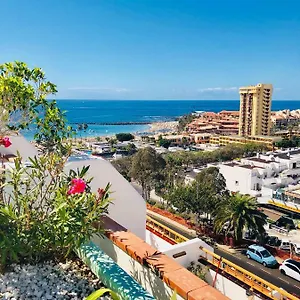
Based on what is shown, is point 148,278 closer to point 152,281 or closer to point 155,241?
point 152,281

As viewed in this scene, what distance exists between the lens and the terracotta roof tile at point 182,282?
188 cm

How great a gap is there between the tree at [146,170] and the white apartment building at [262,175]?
5518 millimetres

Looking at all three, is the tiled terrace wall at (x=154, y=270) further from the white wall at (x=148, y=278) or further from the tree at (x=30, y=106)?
the tree at (x=30, y=106)

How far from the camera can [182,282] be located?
6.37ft

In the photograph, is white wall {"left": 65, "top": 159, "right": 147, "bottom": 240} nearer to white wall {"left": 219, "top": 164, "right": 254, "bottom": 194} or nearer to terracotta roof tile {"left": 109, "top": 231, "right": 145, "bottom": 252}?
terracotta roof tile {"left": 109, "top": 231, "right": 145, "bottom": 252}

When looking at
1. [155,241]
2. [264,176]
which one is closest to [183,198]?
[264,176]

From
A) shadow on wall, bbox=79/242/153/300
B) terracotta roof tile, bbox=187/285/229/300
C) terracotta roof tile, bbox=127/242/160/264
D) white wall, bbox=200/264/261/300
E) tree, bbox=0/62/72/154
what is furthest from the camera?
white wall, bbox=200/264/261/300

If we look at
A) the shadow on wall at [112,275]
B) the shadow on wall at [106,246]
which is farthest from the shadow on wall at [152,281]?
the shadow on wall at [106,246]

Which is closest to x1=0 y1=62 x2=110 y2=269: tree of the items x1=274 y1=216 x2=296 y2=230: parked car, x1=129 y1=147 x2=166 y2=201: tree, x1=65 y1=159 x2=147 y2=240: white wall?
x1=65 y1=159 x2=147 y2=240: white wall

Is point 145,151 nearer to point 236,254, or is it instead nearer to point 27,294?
point 236,254

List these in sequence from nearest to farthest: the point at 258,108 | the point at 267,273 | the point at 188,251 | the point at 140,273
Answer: the point at 140,273, the point at 188,251, the point at 267,273, the point at 258,108

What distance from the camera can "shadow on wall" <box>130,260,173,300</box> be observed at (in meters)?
2.09

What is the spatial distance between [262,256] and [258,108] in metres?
49.1

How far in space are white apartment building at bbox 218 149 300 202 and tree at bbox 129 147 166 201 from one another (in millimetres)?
5518
